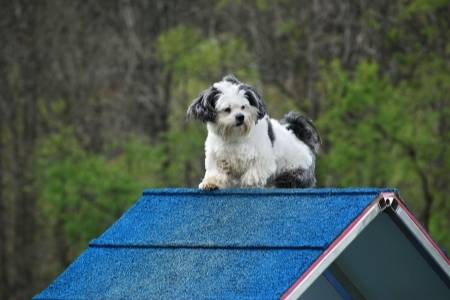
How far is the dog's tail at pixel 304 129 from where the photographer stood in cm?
937

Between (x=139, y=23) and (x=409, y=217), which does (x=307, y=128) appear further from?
(x=139, y=23)

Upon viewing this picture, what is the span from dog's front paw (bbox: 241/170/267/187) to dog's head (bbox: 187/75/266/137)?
0.30 meters

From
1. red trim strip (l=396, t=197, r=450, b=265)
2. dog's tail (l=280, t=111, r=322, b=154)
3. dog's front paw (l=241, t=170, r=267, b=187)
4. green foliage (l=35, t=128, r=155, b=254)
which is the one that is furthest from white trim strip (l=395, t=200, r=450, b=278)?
green foliage (l=35, t=128, r=155, b=254)

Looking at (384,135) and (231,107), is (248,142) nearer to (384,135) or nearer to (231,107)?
(231,107)

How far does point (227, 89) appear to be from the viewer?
8.59 m

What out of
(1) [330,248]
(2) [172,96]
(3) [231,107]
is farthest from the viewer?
(2) [172,96]

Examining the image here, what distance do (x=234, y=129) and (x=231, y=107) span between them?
0.50 feet

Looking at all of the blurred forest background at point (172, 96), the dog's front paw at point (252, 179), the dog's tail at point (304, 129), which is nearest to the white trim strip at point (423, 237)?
the dog's front paw at point (252, 179)

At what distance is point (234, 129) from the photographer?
862 centimetres

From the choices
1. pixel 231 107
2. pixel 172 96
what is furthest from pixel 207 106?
pixel 172 96

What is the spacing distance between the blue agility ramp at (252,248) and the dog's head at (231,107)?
1.42ft

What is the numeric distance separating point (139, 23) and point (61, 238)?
4818 mm

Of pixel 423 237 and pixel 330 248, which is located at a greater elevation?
pixel 330 248

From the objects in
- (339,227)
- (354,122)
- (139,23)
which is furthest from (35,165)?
(339,227)
